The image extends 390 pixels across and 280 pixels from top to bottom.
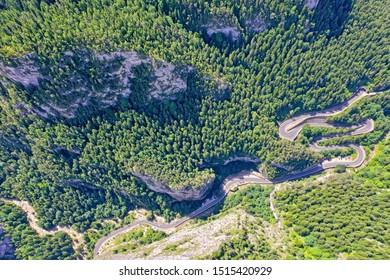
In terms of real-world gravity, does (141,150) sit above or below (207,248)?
above

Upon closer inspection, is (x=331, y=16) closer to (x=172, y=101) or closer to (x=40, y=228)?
(x=172, y=101)

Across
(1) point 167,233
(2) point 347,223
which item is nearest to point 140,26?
(1) point 167,233

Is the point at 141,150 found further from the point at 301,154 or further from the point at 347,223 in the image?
the point at 347,223

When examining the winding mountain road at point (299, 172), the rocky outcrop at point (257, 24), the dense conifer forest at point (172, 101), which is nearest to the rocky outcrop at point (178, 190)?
the dense conifer forest at point (172, 101)

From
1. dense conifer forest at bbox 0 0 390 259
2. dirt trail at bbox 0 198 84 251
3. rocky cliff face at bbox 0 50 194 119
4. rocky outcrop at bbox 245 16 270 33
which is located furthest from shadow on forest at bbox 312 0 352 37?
dirt trail at bbox 0 198 84 251
